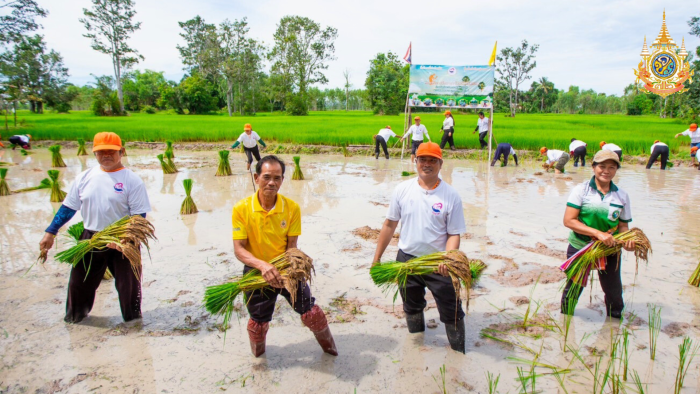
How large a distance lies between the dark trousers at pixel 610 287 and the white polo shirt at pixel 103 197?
3.37 metres

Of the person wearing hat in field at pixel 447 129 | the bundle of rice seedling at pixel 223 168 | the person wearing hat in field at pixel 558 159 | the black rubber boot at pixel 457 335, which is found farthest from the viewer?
the person wearing hat in field at pixel 447 129

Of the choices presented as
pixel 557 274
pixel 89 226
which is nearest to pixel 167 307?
pixel 89 226

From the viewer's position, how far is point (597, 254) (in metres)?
3.00

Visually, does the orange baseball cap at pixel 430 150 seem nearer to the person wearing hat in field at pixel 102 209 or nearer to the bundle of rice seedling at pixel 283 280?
the bundle of rice seedling at pixel 283 280

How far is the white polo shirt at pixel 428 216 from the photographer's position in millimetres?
2734

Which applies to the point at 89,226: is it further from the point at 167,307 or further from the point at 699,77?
the point at 699,77

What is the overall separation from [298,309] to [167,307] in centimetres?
168

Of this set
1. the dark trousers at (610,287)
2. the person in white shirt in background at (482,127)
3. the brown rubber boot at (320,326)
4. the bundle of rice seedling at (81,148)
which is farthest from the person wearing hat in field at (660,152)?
the bundle of rice seedling at (81,148)

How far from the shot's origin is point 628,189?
9.07 m

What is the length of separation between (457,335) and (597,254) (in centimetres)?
117

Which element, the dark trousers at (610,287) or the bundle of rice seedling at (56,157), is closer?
the dark trousers at (610,287)

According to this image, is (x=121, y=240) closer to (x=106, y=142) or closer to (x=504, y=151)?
(x=106, y=142)

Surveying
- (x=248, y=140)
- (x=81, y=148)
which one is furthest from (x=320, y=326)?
(x=81, y=148)

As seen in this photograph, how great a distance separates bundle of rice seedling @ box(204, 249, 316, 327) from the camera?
241 cm
